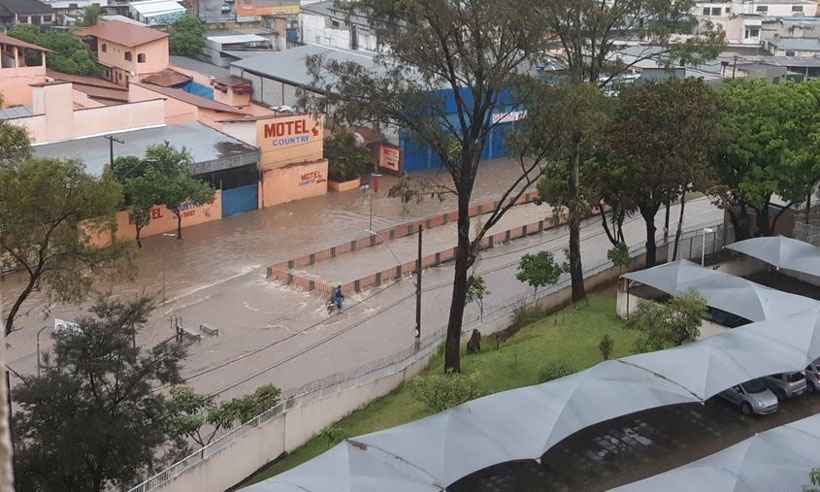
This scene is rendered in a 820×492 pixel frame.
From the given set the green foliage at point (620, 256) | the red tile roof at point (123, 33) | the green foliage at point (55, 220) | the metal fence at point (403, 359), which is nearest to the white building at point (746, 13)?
the red tile roof at point (123, 33)

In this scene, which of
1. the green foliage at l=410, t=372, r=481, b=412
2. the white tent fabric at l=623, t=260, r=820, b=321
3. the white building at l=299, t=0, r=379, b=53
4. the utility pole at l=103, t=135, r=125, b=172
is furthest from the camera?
the white building at l=299, t=0, r=379, b=53

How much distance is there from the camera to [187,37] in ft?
202

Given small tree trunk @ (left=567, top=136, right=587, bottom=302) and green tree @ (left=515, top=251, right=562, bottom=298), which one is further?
small tree trunk @ (left=567, top=136, right=587, bottom=302)

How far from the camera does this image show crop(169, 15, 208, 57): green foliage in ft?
201

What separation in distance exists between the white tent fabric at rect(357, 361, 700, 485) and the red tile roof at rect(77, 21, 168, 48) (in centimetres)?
4085

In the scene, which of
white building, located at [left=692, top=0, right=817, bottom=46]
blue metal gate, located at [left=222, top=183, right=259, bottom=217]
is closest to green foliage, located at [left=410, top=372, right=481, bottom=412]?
blue metal gate, located at [left=222, top=183, right=259, bottom=217]

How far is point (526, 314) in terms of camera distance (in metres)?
25.5

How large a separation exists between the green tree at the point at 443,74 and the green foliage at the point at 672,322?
3.63m

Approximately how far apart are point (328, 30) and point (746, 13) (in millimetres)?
27182

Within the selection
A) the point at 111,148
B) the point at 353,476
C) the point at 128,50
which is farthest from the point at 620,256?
the point at 128,50

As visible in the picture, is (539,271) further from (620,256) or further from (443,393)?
(443,393)

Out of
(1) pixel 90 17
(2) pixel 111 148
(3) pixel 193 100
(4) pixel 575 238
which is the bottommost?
(4) pixel 575 238

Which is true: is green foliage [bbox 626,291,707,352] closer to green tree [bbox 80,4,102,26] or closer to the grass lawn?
the grass lawn

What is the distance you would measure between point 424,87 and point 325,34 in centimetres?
4477
